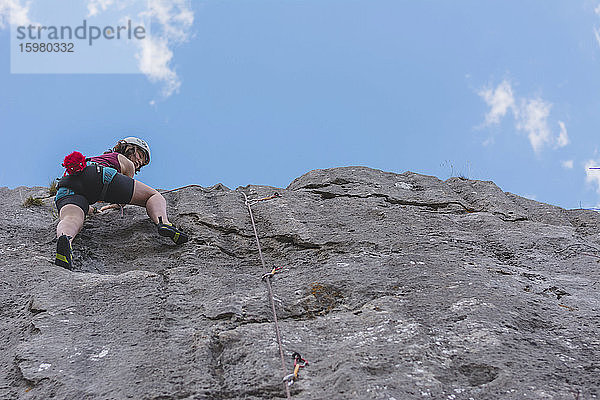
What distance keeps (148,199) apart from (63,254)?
110 centimetres

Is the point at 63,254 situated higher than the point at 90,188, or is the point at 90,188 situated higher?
the point at 90,188

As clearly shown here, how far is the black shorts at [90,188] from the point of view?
16.1 feet

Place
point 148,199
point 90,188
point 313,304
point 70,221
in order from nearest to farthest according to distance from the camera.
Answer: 1. point 313,304
2. point 70,221
3. point 90,188
4. point 148,199

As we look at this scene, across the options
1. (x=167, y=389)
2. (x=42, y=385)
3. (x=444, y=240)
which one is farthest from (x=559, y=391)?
(x=42, y=385)

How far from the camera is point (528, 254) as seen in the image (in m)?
4.28

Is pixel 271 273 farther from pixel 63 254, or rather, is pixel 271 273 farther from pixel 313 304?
pixel 63 254

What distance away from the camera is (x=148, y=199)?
5098 mm

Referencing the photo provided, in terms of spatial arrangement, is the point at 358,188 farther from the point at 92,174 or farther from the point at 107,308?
the point at 107,308

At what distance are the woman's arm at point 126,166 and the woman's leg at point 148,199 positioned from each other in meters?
0.35

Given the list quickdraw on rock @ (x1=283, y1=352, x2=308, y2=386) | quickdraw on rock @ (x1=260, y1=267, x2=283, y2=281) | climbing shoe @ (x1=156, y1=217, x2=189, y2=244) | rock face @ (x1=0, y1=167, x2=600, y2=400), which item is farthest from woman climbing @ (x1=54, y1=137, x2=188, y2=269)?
quickdraw on rock @ (x1=283, y1=352, x2=308, y2=386)

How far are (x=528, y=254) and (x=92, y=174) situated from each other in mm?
3651

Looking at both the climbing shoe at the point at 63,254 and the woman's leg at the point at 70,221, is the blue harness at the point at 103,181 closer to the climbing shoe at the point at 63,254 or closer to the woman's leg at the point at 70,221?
the woman's leg at the point at 70,221

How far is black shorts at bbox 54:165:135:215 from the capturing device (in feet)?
16.1

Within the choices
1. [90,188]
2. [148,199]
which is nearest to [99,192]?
[90,188]
